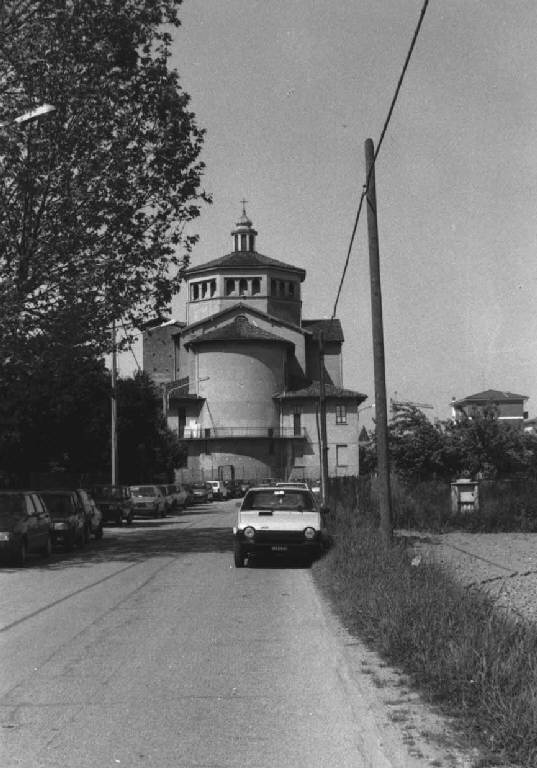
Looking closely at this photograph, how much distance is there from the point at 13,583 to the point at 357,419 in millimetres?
78372

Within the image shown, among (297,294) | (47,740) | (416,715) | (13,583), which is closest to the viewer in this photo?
(47,740)

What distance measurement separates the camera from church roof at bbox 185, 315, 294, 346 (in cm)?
9144

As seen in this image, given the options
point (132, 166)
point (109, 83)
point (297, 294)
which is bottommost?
point (132, 166)

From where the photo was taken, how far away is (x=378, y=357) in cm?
2069

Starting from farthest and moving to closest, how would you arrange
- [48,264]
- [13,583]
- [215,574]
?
1. [48,264]
2. [215,574]
3. [13,583]

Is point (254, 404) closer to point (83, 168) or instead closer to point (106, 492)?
point (106, 492)

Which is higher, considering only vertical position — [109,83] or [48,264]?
[109,83]

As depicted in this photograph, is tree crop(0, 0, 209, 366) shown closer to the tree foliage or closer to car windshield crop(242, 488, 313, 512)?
car windshield crop(242, 488, 313, 512)

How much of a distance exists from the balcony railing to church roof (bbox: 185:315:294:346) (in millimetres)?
8102

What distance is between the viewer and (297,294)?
104 m

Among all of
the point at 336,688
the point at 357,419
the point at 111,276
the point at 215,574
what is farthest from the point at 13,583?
the point at 357,419

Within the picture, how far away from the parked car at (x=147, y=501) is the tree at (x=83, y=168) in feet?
77.6

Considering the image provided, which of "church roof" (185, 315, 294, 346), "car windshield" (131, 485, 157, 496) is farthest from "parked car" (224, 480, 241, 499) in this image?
"car windshield" (131, 485, 157, 496)

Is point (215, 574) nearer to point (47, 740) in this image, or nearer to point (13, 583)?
point (13, 583)
